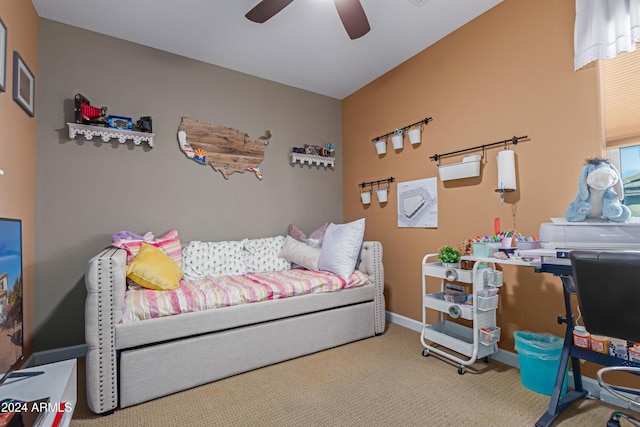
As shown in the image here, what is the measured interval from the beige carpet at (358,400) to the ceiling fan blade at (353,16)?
7.66 ft

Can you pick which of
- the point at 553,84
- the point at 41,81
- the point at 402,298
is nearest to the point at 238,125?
the point at 41,81

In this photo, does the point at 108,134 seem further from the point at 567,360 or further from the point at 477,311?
the point at 567,360

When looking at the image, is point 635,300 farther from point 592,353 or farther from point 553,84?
point 553,84

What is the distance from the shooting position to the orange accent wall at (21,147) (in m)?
1.74

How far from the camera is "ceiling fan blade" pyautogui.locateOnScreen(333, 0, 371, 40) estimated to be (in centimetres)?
180

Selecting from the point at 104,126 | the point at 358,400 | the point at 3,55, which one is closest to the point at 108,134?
the point at 104,126

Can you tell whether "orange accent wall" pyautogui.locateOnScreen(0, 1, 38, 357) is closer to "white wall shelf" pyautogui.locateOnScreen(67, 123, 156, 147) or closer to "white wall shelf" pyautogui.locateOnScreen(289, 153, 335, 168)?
"white wall shelf" pyautogui.locateOnScreen(67, 123, 156, 147)

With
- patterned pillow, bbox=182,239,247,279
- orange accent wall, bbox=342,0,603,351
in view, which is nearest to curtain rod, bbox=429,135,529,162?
orange accent wall, bbox=342,0,603,351

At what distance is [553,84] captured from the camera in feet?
6.56

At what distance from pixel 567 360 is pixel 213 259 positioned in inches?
101

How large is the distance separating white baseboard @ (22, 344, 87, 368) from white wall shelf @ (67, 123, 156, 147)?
1.66 metres

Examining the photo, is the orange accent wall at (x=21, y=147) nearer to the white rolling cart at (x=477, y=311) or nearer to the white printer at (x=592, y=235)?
the white rolling cart at (x=477, y=311)

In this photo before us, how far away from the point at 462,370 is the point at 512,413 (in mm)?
422

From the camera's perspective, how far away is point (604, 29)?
169 cm
